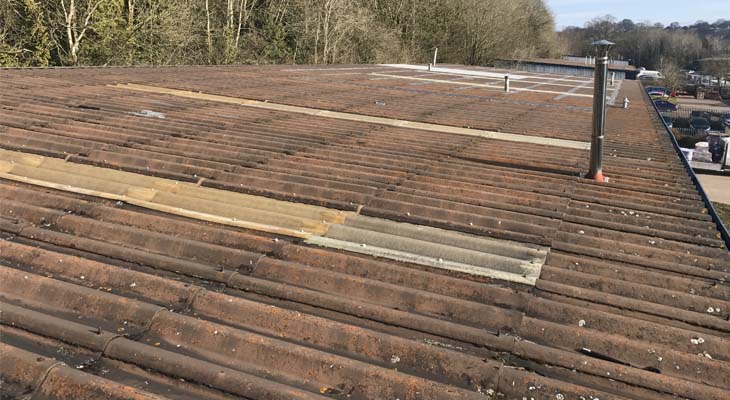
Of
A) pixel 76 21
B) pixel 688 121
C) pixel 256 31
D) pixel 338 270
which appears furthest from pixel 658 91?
pixel 338 270

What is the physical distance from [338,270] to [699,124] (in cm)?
5449

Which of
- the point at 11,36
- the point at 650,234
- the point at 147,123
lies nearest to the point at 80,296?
the point at 650,234

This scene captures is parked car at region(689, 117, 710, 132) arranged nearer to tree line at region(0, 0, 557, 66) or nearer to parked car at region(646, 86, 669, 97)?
tree line at region(0, 0, 557, 66)

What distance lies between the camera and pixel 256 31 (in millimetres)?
33156

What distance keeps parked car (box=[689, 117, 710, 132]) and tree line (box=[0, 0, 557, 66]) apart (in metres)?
16.5

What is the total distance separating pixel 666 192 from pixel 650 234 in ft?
4.92

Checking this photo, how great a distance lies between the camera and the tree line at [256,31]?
870 inches

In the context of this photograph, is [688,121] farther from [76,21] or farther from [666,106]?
[76,21]

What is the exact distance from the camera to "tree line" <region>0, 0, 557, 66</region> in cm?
2211

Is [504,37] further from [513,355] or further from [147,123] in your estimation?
[513,355]

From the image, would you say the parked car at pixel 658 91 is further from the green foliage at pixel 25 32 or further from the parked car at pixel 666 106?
the green foliage at pixel 25 32

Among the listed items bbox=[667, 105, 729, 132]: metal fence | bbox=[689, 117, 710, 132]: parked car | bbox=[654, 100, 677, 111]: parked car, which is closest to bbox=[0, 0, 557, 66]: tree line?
bbox=[654, 100, 677, 111]: parked car

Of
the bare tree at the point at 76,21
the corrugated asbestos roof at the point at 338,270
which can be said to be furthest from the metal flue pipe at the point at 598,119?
the bare tree at the point at 76,21

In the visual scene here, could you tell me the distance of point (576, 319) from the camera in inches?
114
